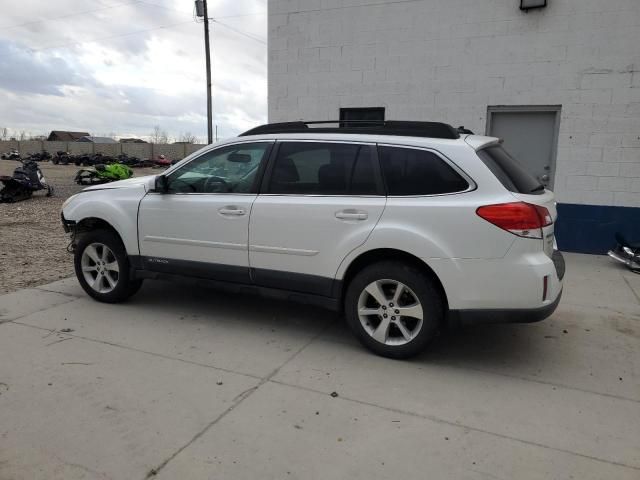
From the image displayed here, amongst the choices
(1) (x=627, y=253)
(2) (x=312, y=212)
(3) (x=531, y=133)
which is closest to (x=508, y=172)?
(2) (x=312, y=212)

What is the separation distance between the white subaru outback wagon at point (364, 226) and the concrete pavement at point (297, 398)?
450 millimetres

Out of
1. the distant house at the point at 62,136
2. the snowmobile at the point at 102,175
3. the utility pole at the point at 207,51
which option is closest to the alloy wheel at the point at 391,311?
the snowmobile at the point at 102,175

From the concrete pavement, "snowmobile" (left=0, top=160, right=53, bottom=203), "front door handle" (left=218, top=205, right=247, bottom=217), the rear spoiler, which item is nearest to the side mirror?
"front door handle" (left=218, top=205, right=247, bottom=217)

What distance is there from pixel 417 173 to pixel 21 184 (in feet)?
45.1

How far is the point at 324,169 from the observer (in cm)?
430

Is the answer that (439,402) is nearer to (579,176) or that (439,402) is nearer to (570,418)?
(570,418)

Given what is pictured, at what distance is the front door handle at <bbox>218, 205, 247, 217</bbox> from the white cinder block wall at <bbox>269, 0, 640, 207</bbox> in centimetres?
499

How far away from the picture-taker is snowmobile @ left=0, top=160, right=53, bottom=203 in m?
14.0

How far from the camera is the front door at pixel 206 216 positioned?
4555mm

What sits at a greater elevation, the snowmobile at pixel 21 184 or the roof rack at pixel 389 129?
the roof rack at pixel 389 129

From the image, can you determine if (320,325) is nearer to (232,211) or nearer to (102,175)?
(232,211)

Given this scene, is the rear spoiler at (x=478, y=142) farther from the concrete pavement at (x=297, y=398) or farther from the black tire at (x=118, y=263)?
the black tire at (x=118, y=263)

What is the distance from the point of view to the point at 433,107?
27.6 feet

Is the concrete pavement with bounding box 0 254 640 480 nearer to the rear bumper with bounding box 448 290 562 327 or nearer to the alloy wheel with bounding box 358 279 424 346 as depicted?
the alloy wheel with bounding box 358 279 424 346
